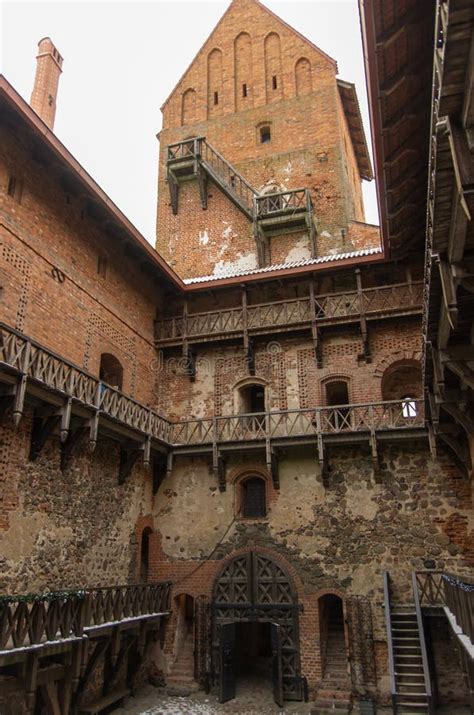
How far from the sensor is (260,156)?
74.9 feet

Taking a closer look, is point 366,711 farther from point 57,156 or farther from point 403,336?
point 57,156

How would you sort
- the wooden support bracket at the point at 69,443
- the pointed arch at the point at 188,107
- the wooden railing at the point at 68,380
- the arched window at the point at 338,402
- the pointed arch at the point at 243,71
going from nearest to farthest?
1. the wooden railing at the point at 68,380
2. the wooden support bracket at the point at 69,443
3. the arched window at the point at 338,402
4. the pointed arch at the point at 243,71
5. the pointed arch at the point at 188,107

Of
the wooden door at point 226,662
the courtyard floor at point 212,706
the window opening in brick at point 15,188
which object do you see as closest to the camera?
the window opening in brick at point 15,188

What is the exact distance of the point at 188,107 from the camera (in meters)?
24.9

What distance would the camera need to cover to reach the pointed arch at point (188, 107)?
24531 millimetres

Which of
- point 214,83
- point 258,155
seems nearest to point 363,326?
point 258,155

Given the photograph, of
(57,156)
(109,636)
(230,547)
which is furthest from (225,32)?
(109,636)

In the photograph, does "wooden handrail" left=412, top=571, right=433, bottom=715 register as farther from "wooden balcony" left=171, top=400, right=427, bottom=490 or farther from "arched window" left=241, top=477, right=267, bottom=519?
"arched window" left=241, top=477, right=267, bottom=519

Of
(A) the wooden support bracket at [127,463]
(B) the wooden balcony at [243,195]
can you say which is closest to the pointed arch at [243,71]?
(B) the wooden balcony at [243,195]

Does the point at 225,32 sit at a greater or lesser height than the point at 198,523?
greater

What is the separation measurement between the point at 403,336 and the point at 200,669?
9.65m

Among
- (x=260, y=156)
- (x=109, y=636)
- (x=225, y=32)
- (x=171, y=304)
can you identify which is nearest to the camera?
(x=109, y=636)

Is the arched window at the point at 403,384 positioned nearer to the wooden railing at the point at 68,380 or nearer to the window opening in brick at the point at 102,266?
the wooden railing at the point at 68,380

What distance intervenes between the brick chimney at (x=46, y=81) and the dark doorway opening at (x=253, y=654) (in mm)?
16361
